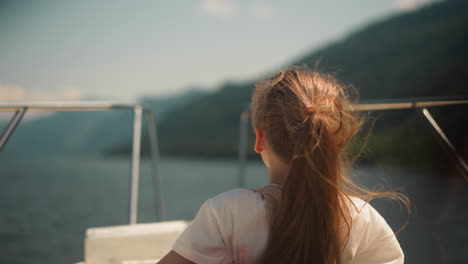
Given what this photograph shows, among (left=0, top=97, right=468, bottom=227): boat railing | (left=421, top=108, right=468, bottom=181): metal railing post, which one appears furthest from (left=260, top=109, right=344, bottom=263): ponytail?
(left=421, top=108, right=468, bottom=181): metal railing post

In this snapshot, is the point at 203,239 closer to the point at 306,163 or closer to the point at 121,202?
the point at 306,163

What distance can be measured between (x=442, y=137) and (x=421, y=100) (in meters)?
0.18

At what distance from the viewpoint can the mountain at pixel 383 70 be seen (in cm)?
1850

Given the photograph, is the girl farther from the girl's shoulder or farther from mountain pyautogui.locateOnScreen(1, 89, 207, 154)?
mountain pyautogui.locateOnScreen(1, 89, 207, 154)

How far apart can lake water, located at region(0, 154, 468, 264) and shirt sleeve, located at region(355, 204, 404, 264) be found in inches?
13.6

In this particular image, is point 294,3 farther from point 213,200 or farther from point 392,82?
point 213,200

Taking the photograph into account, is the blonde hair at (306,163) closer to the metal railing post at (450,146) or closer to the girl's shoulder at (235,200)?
the girl's shoulder at (235,200)

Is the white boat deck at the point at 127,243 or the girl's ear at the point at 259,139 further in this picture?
the white boat deck at the point at 127,243

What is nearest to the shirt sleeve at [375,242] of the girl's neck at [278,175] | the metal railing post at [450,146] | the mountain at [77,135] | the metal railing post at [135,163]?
the girl's neck at [278,175]

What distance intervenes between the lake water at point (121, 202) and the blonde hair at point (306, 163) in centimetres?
41

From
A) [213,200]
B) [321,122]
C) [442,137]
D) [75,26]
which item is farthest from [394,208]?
[75,26]

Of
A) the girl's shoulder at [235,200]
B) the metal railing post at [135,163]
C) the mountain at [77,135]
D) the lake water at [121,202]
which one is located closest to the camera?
the girl's shoulder at [235,200]

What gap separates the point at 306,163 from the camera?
0.68m

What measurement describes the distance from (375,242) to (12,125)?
1134 millimetres
